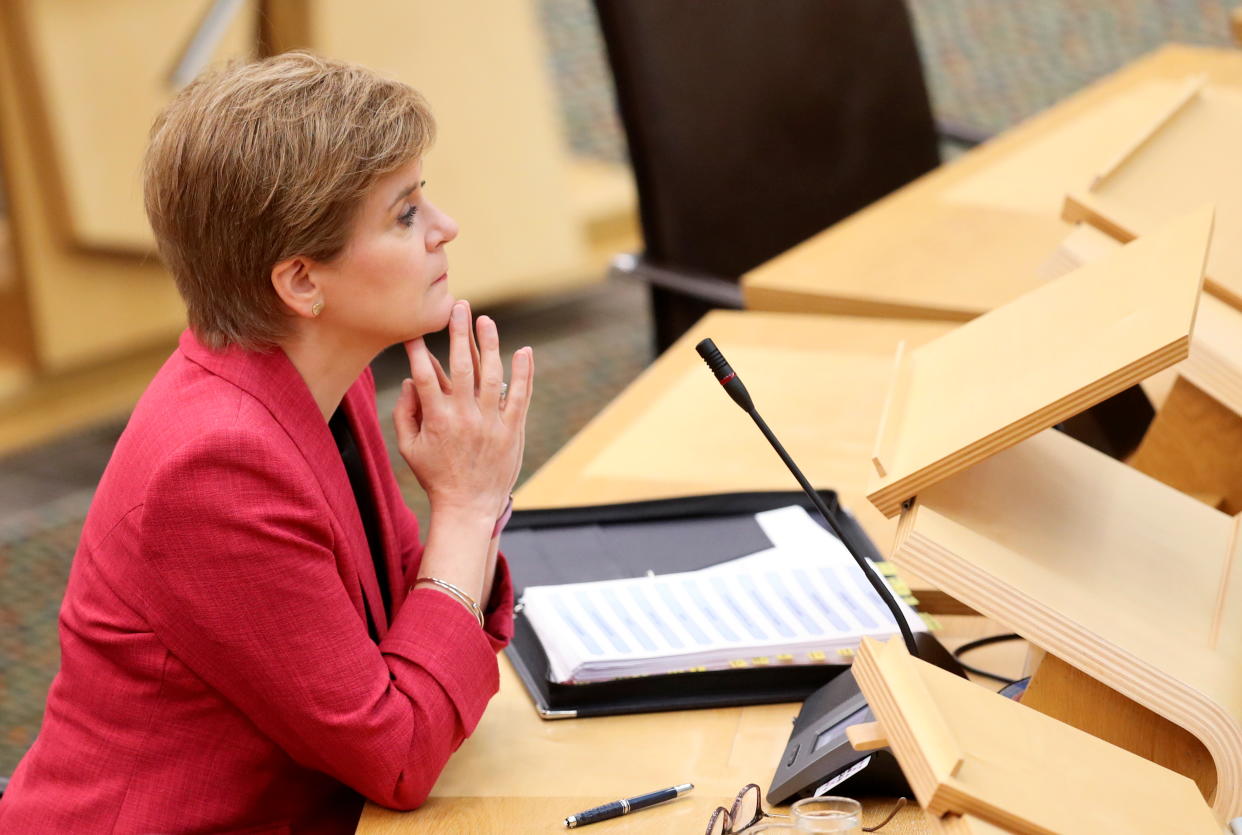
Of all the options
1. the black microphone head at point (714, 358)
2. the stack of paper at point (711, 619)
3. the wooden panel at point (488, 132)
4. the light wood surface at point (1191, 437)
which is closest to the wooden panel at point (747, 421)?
the stack of paper at point (711, 619)

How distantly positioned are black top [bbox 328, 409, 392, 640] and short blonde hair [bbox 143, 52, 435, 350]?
0.17 meters

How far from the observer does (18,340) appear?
10.7ft

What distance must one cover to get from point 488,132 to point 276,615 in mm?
2876

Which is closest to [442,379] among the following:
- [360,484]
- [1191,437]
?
[360,484]

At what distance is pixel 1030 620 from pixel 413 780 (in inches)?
18.3

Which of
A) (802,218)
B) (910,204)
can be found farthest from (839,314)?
(802,218)

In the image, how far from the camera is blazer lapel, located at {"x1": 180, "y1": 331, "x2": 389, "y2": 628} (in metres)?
1.09

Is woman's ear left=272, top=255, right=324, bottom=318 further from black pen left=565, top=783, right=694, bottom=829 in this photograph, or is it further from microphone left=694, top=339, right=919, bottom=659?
black pen left=565, top=783, right=694, bottom=829

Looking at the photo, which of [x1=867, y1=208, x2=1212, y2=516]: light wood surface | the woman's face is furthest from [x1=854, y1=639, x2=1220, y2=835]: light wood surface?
the woman's face

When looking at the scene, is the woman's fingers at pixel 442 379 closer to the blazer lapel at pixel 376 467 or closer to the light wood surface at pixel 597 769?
the blazer lapel at pixel 376 467

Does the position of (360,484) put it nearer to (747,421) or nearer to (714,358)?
(714,358)

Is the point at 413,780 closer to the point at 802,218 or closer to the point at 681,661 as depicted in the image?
the point at 681,661

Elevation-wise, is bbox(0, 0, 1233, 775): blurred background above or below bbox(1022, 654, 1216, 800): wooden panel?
below

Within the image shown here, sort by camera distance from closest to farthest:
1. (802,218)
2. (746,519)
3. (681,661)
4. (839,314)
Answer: (681,661) → (746,519) → (839,314) → (802,218)
